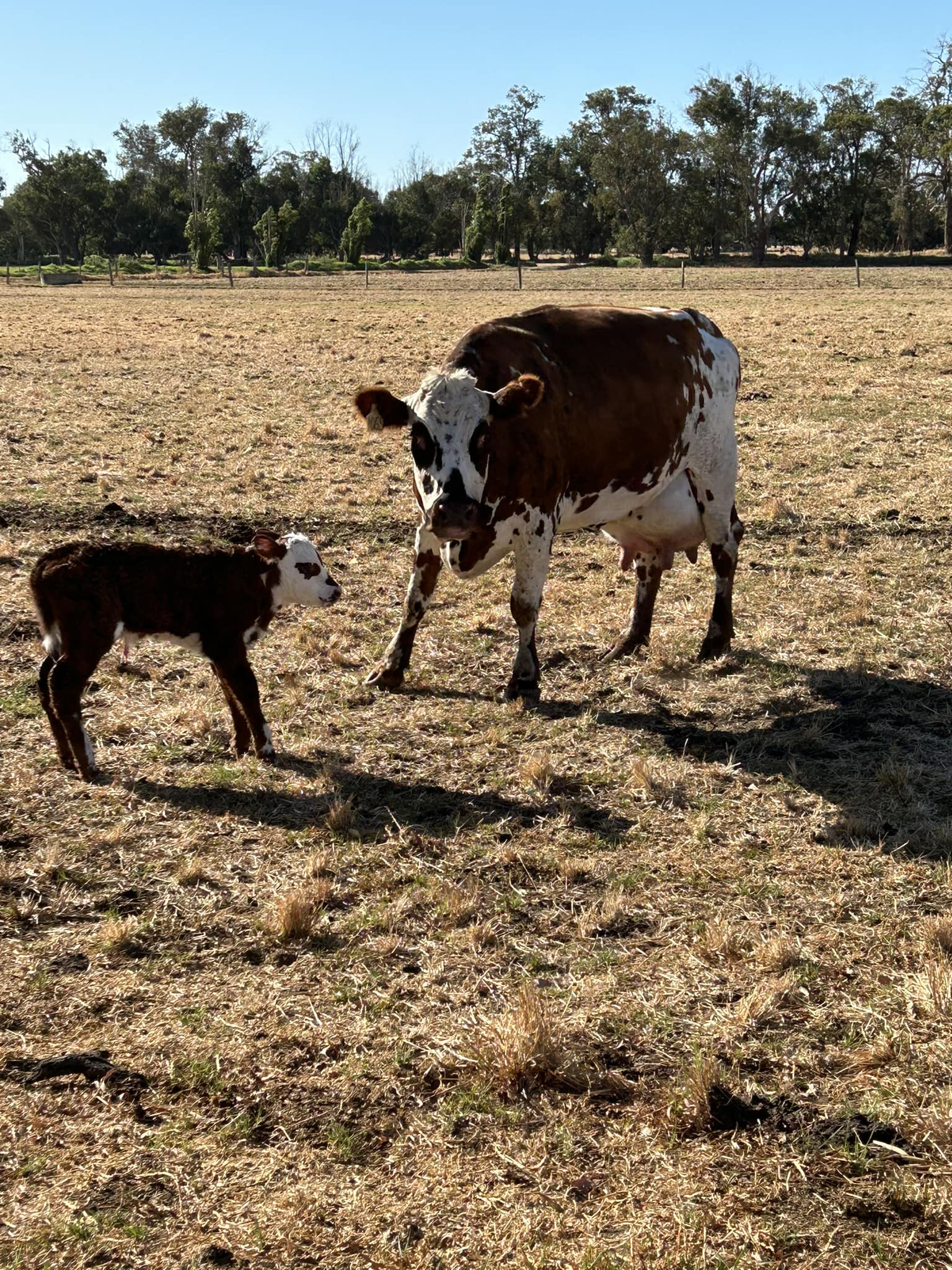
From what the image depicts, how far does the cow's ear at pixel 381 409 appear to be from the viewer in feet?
23.3

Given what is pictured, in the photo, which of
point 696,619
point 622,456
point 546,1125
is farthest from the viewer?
point 696,619

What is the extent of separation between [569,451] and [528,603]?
1.00 m

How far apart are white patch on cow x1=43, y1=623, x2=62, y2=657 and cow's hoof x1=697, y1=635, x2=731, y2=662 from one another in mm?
4287

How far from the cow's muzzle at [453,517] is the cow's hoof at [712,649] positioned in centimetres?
247

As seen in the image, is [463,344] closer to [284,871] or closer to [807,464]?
[284,871]

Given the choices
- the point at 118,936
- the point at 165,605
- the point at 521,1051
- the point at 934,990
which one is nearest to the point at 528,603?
the point at 165,605

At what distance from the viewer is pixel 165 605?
6.36 meters

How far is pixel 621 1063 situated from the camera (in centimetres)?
420

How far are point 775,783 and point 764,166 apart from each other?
294ft

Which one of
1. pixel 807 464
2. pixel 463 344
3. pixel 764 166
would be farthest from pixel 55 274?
pixel 463 344

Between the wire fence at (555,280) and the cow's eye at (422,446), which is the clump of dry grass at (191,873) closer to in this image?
the cow's eye at (422,446)

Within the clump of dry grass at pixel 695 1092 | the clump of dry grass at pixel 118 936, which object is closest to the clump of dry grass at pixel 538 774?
the clump of dry grass at pixel 118 936

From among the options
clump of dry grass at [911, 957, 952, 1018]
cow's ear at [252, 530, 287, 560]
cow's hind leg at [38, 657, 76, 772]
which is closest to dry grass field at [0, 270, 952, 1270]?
clump of dry grass at [911, 957, 952, 1018]

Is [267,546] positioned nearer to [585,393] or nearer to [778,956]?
[585,393]
